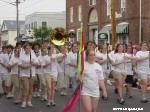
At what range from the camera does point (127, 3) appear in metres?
32.1

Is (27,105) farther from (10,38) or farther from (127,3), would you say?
(10,38)

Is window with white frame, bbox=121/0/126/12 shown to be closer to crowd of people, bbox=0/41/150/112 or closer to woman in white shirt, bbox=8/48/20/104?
crowd of people, bbox=0/41/150/112

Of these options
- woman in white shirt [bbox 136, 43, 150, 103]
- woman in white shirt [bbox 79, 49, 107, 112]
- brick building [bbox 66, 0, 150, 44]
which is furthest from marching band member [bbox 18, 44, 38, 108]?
brick building [bbox 66, 0, 150, 44]

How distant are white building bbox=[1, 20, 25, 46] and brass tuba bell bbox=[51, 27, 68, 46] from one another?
7873 cm

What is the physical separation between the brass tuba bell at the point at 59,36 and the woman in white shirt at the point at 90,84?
14.5ft

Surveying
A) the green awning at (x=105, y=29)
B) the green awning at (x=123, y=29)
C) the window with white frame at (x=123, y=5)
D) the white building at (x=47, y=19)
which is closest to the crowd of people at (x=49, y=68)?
the green awning at (x=123, y=29)

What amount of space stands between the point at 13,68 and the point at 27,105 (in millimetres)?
1367

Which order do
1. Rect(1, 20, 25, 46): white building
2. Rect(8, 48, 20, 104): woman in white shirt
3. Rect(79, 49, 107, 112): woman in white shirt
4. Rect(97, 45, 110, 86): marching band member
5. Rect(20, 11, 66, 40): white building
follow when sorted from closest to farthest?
Rect(79, 49, 107, 112): woman in white shirt, Rect(8, 48, 20, 104): woman in white shirt, Rect(97, 45, 110, 86): marching band member, Rect(20, 11, 66, 40): white building, Rect(1, 20, 25, 46): white building

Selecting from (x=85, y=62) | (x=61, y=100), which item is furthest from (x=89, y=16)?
(x=85, y=62)

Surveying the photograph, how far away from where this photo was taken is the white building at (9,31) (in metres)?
92.9

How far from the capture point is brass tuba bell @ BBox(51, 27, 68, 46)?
40.4ft

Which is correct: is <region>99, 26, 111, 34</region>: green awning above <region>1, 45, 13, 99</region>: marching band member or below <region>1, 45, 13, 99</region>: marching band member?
above

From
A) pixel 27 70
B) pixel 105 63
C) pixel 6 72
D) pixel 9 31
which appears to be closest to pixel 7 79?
pixel 6 72

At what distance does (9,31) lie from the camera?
3706 inches
